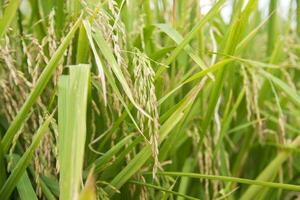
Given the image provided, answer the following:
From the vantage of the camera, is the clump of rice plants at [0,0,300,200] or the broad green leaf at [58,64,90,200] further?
the clump of rice plants at [0,0,300,200]

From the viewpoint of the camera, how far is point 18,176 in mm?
827

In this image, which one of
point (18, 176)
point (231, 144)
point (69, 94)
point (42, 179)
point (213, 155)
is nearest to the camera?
point (69, 94)

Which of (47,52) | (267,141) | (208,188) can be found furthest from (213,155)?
(47,52)

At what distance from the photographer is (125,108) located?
81cm

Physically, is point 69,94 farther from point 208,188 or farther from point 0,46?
point 208,188

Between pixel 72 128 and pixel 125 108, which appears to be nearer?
pixel 72 128

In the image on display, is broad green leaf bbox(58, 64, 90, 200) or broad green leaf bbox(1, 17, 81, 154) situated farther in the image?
broad green leaf bbox(1, 17, 81, 154)

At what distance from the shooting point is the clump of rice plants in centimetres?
78

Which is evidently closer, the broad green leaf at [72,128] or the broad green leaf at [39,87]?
the broad green leaf at [72,128]

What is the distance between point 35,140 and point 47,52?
283 mm

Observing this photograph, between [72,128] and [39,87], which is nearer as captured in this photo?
[72,128]

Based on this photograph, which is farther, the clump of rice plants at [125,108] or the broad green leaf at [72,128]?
the clump of rice plants at [125,108]

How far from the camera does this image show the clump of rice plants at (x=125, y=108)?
2.57ft

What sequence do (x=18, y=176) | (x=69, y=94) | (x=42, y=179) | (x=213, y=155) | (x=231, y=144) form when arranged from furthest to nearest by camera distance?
(x=231, y=144)
(x=213, y=155)
(x=42, y=179)
(x=18, y=176)
(x=69, y=94)
